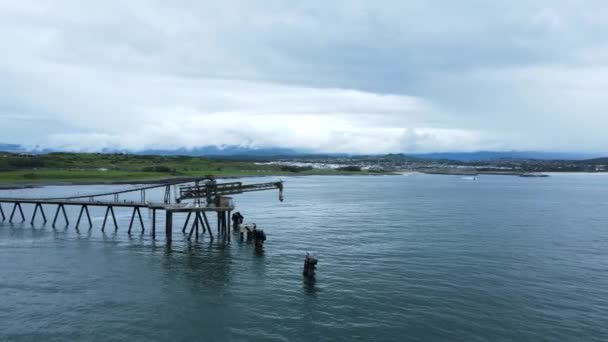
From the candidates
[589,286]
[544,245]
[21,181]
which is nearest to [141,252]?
[589,286]

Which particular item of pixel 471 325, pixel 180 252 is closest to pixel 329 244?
pixel 180 252

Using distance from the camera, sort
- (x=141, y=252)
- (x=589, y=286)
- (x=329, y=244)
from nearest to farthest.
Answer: (x=589, y=286)
(x=141, y=252)
(x=329, y=244)

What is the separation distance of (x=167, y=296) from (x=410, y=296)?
1855 centimetres

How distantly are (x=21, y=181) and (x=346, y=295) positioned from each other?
419ft

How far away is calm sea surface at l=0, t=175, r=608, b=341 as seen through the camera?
2741 cm

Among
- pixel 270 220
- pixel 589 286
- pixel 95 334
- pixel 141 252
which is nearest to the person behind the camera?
pixel 95 334

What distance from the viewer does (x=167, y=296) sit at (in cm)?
3309

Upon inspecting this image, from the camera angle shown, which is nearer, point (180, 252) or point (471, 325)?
point (471, 325)

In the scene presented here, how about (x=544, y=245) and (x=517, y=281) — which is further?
(x=544, y=245)

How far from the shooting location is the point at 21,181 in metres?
128

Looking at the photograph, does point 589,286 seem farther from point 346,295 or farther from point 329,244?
point 329,244

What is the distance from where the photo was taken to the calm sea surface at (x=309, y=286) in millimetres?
27406

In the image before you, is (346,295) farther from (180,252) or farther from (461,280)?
(180,252)

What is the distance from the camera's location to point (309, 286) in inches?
1404
